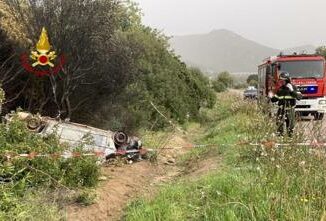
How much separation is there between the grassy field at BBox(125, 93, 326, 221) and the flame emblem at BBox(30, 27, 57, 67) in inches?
259

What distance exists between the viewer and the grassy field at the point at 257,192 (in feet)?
19.3

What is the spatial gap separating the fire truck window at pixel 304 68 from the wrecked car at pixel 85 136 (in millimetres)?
9354

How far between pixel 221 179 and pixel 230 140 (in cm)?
626

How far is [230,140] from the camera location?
1484 cm

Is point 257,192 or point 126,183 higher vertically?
point 257,192

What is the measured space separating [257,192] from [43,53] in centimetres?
960

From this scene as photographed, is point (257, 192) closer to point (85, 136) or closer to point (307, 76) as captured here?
point (85, 136)

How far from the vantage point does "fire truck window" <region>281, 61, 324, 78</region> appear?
69.4 feet

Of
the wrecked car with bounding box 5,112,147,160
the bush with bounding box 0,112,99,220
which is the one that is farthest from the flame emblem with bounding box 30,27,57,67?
the bush with bounding box 0,112,99,220

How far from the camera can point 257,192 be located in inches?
270

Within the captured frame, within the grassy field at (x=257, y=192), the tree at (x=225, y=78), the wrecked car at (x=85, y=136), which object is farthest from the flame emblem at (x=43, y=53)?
the tree at (x=225, y=78)

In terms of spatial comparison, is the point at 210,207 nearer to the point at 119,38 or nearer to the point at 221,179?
the point at 221,179

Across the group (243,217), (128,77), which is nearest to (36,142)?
(243,217)

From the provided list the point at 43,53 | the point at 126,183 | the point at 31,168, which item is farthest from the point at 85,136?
the point at 43,53
